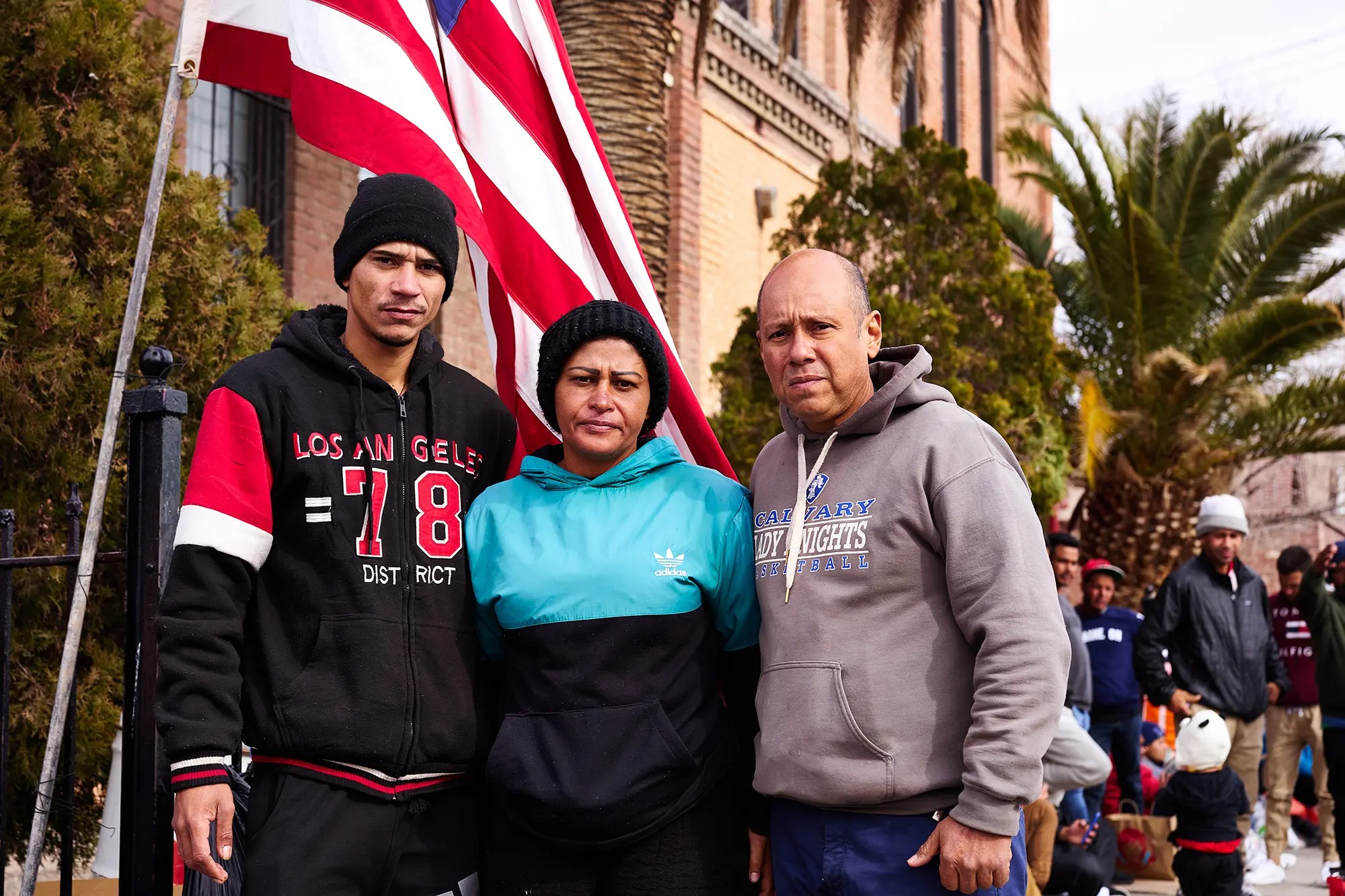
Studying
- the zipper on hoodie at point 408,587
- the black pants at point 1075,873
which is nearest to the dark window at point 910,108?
the black pants at point 1075,873

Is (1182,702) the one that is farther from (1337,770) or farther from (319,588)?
(319,588)

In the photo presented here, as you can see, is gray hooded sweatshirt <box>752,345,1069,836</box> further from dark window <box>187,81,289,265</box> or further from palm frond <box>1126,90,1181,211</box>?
palm frond <box>1126,90,1181,211</box>

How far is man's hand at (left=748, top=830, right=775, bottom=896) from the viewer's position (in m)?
2.89

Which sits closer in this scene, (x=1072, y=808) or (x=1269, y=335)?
(x=1072, y=808)

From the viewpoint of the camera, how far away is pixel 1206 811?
21.8 feet

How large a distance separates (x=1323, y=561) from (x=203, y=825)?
26.2 feet

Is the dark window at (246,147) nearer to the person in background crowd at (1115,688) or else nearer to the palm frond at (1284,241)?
the person in background crowd at (1115,688)

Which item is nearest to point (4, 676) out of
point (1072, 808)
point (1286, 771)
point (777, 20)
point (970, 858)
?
point (970, 858)

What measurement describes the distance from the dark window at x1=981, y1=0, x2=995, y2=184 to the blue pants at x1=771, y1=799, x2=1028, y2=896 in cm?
2111

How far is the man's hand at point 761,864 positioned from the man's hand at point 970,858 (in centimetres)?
45

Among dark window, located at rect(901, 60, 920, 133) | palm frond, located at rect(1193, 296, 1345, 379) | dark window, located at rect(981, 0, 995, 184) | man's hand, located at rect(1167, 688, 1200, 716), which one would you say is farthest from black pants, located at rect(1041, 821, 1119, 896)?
dark window, located at rect(981, 0, 995, 184)

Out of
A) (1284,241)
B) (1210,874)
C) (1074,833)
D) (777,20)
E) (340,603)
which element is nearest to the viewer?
(340,603)

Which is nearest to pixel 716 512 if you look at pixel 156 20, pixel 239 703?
pixel 239 703

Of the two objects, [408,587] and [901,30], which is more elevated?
[901,30]
